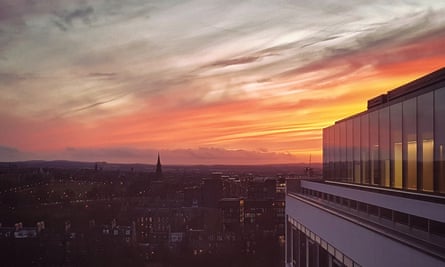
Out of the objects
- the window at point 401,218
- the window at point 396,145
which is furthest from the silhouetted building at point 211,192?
the window at point 401,218


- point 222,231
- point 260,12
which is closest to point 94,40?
point 260,12

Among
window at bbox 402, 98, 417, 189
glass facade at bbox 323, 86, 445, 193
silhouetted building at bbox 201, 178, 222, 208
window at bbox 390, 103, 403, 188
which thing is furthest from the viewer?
silhouetted building at bbox 201, 178, 222, 208

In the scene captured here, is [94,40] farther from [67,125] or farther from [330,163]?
[67,125]

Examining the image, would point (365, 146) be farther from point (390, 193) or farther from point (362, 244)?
point (362, 244)

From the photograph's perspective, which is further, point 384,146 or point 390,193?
point 384,146

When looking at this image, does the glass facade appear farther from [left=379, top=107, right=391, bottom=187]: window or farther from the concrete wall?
the concrete wall

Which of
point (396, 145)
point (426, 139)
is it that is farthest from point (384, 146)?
point (426, 139)

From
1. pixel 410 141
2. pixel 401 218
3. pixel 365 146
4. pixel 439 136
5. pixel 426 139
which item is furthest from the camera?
pixel 365 146

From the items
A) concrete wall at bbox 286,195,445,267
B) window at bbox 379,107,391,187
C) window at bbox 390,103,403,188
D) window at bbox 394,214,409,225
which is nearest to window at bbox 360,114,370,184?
window at bbox 379,107,391,187
